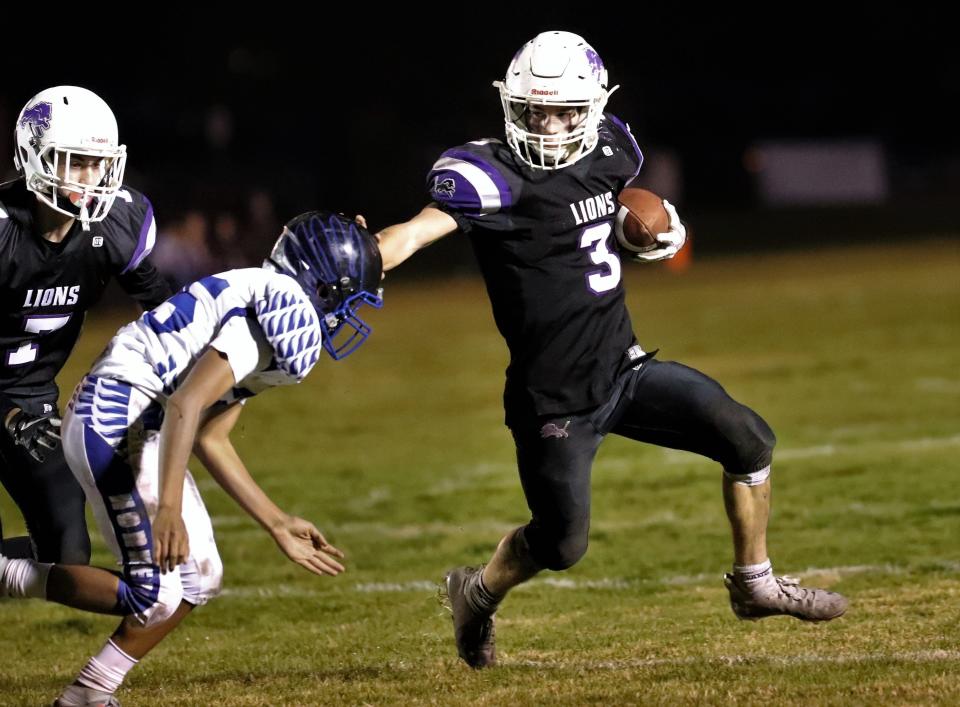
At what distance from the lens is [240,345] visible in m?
3.38

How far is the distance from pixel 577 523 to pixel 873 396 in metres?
4.93

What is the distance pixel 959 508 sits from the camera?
5906 mm

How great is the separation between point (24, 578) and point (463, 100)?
23.8 metres

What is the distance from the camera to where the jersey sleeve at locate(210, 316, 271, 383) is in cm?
337

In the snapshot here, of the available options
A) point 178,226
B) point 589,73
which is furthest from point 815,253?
point 589,73

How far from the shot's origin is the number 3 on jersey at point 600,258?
13.6ft

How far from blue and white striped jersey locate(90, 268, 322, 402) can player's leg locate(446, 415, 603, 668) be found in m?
0.83

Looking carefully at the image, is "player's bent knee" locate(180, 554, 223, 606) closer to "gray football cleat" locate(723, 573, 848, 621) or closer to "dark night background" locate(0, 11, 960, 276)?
"gray football cleat" locate(723, 573, 848, 621)

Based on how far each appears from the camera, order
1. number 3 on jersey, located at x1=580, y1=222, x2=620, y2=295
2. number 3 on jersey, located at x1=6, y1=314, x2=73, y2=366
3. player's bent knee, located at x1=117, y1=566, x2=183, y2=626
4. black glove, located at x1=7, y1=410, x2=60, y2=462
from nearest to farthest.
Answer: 1. player's bent knee, located at x1=117, y1=566, x2=183, y2=626
2. number 3 on jersey, located at x1=580, y1=222, x2=620, y2=295
3. black glove, located at x1=7, y1=410, x2=60, y2=462
4. number 3 on jersey, located at x1=6, y1=314, x2=73, y2=366

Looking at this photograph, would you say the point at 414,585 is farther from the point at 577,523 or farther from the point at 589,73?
the point at 589,73

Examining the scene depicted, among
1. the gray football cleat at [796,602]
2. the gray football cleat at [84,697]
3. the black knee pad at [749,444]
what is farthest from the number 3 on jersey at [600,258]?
the gray football cleat at [84,697]

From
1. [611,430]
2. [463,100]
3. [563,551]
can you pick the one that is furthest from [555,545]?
[463,100]

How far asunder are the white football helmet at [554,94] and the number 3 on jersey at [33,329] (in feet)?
4.74

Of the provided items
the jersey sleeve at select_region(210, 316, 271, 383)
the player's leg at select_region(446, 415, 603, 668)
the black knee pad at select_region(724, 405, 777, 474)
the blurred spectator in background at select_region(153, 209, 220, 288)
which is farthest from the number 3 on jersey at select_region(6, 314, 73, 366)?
the blurred spectator in background at select_region(153, 209, 220, 288)
